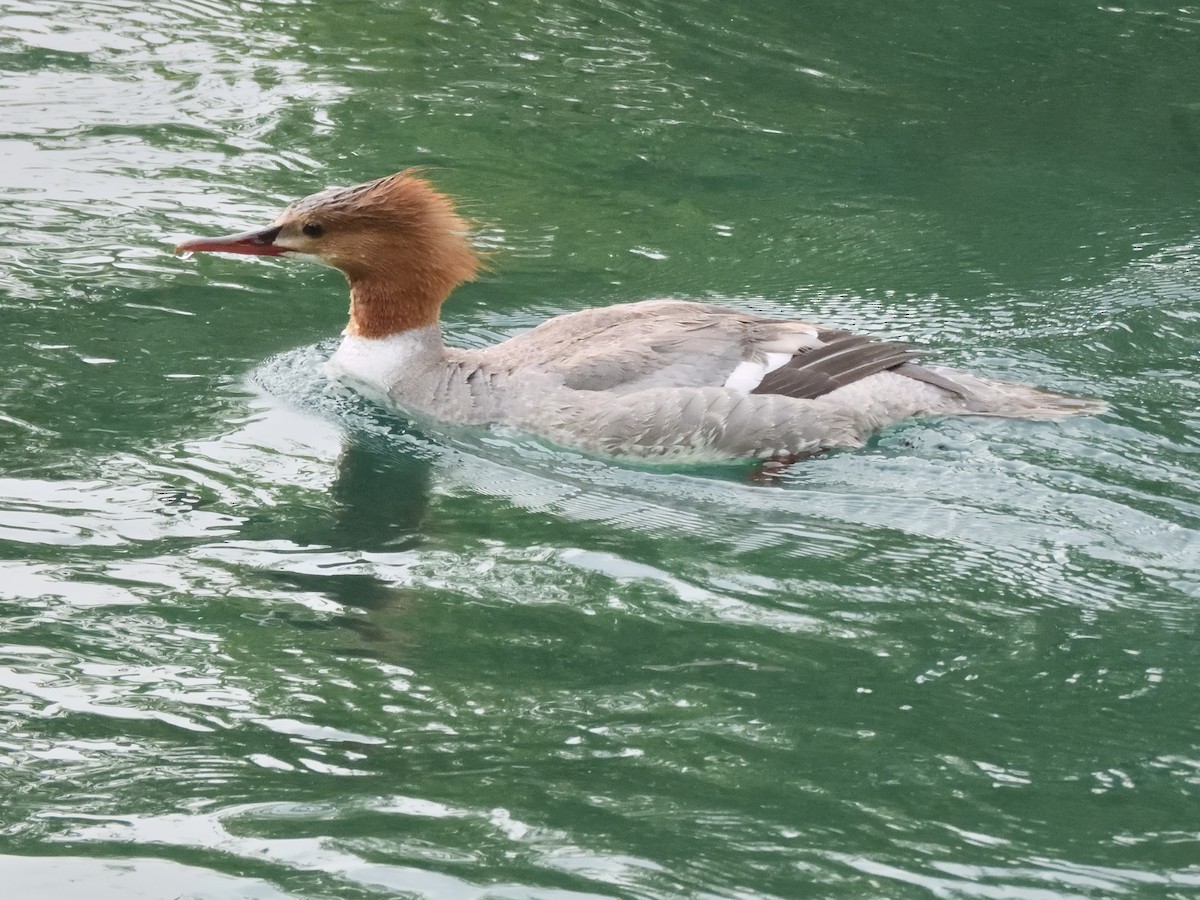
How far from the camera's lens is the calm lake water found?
461 cm

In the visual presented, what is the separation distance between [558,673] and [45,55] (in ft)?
28.4

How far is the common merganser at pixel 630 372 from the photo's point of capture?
→ 7.59 metres

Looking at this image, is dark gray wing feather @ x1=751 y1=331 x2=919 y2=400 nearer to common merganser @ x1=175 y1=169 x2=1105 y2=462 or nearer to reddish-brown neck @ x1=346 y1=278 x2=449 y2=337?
common merganser @ x1=175 y1=169 x2=1105 y2=462

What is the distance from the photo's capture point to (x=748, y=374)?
762cm

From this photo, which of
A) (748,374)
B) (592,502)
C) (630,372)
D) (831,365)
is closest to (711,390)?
(748,374)

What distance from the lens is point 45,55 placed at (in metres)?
12.0

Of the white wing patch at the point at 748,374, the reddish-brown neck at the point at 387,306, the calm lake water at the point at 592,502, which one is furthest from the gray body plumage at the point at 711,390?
the reddish-brown neck at the point at 387,306

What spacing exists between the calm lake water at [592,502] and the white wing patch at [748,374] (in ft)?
1.41

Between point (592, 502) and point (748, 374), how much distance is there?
1120 millimetres

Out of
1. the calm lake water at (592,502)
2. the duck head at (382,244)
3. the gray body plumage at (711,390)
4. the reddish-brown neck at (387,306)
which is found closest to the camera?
the calm lake water at (592,502)

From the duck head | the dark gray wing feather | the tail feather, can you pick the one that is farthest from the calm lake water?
the duck head

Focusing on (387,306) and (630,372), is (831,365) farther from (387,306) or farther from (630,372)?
(387,306)

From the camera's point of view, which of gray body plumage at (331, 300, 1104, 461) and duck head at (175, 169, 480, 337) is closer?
gray body plumage at (331, 300, 1104, 461)

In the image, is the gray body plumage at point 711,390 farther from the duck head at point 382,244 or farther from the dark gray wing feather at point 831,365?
the duck head at point 382,244
